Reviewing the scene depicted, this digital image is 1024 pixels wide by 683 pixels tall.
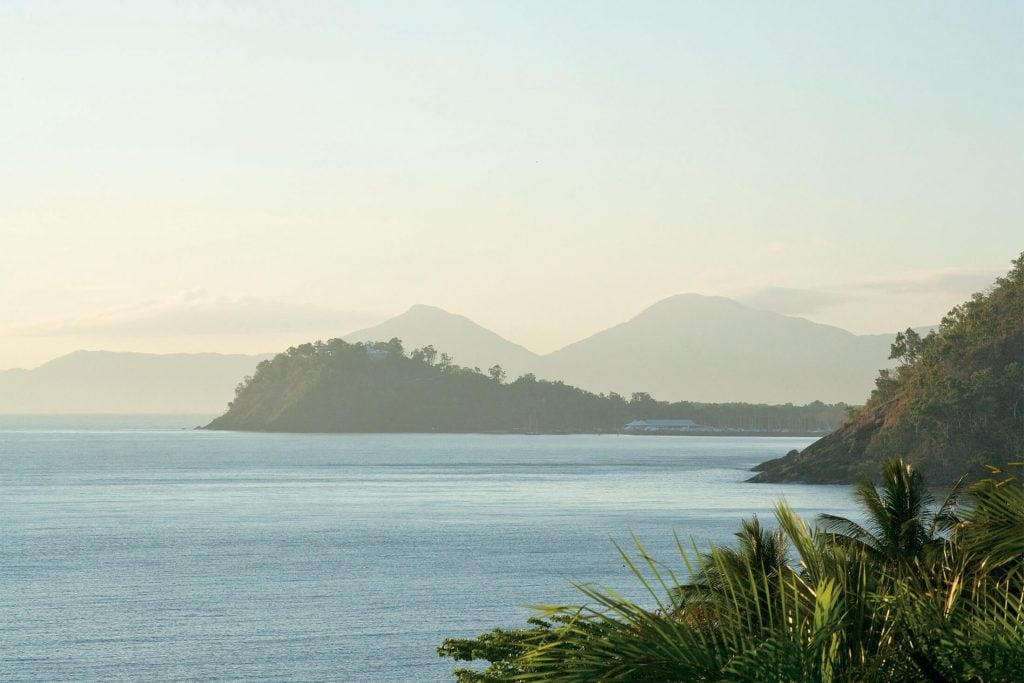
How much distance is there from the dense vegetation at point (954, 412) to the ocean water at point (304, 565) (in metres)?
16.9

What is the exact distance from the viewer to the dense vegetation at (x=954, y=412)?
174 meters

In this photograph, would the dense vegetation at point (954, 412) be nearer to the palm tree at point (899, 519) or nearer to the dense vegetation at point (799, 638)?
the palm tree at point (899, 519)

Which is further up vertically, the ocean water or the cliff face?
the cliff face

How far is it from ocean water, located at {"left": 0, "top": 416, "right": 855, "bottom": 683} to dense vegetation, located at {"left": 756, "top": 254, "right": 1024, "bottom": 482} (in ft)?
55.4

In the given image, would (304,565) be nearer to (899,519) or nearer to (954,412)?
(899,519)

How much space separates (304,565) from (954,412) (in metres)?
115

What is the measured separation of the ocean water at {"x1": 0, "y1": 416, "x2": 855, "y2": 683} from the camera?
5616 centimetres

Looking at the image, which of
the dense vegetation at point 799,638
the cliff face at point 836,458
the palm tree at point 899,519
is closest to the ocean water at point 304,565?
the palm tree at point 899,519

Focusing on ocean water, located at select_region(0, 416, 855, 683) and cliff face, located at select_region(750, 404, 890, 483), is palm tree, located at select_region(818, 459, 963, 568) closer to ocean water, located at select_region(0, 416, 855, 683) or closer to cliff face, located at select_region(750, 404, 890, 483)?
ocean water, located at select_region(0, 416, 855, 683)

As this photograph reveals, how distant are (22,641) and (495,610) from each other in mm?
22257

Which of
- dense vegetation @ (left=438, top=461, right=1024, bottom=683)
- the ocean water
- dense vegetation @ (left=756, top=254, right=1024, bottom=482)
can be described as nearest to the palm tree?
the ocean water

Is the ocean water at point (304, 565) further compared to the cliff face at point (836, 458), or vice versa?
the cliff face at point (836, 458)

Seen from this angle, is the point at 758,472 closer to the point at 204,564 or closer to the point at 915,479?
the point at 204,564

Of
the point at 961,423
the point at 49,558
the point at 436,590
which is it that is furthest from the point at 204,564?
the point at 961,423
